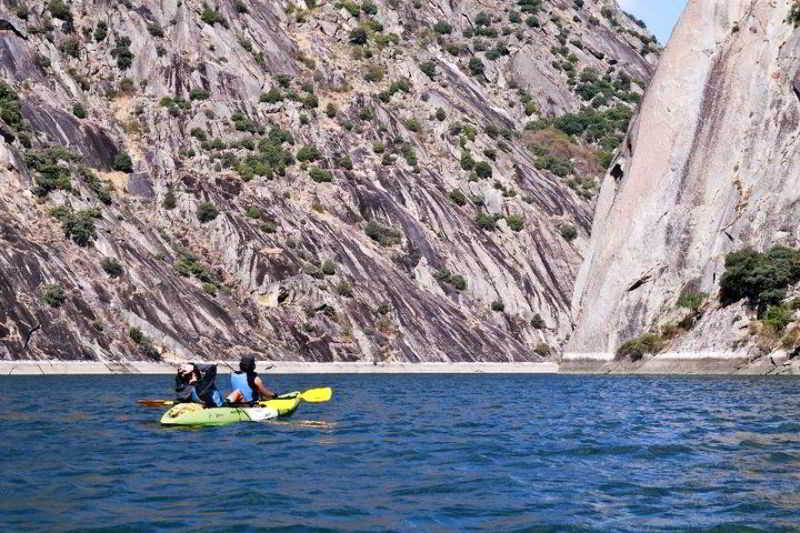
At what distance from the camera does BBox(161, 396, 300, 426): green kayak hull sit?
29.5 m

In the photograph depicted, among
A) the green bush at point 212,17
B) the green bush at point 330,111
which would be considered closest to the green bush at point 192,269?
the green bush at point 330,111

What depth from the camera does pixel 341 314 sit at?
9325 cm

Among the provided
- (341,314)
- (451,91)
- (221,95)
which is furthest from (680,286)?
(451,91)

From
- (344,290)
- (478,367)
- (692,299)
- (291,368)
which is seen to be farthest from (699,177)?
(344,290)

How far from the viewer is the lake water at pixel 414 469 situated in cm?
1544

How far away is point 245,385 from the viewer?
1266 inches

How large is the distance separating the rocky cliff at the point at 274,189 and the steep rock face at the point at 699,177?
26640 mm

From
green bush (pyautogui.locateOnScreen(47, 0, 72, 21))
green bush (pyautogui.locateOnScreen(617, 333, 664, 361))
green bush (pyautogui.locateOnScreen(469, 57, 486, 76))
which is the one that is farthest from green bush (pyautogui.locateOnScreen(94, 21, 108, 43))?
green bush (pyautogui.locateOnScreen(617, 333, 664, 361))

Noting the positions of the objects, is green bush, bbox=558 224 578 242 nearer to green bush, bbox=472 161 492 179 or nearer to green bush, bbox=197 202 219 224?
green bush, bbox=472 161 492 179

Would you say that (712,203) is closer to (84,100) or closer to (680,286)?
(680,286)

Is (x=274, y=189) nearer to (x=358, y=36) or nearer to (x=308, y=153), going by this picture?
(x=308, y=153)

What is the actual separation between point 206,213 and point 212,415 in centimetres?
7004

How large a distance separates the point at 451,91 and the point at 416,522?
12319cm

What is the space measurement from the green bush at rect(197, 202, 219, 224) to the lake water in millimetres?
62049
